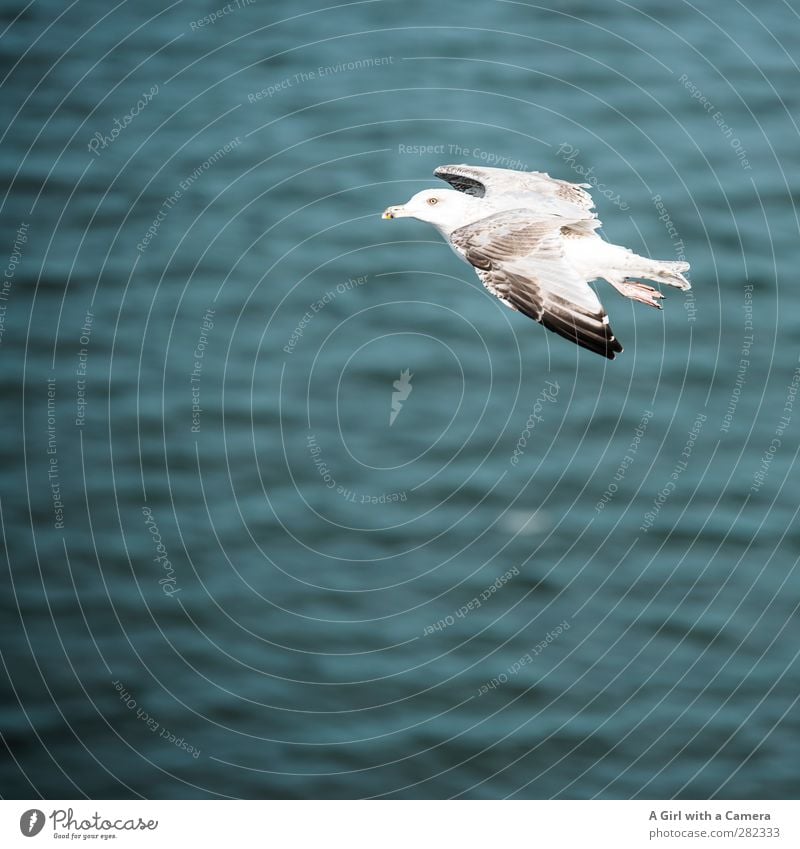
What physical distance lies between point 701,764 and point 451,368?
3.70ft

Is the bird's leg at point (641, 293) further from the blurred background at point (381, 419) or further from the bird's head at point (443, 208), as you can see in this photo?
the bird's head at point (443, 208)

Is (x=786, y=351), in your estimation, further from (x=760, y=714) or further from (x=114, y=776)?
(x=114, y=776)

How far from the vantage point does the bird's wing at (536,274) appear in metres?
3.36

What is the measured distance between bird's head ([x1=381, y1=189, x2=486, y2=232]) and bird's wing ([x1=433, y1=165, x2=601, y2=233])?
0.12 ft

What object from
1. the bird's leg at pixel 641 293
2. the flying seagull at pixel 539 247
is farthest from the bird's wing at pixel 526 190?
the bird's leg at pixel 641 293

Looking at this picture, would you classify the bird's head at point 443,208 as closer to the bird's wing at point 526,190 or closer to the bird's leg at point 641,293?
the bird's wing at point 526,190

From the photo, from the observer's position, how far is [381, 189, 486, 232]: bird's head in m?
3.48

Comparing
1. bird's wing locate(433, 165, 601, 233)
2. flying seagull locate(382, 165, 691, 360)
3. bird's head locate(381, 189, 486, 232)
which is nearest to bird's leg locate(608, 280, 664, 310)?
flying seagull locate(382, 165, 691, 360)

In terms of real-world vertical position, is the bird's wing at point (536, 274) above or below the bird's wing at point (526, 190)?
below

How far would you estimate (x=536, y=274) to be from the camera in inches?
132

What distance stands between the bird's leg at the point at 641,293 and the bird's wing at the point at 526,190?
0.17 meters

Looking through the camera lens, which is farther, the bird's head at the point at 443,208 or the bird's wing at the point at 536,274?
the bird's head at the point at 443,208

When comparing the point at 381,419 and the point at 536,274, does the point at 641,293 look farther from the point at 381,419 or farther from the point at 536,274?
the point at 381,419

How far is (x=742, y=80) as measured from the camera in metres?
3.80
